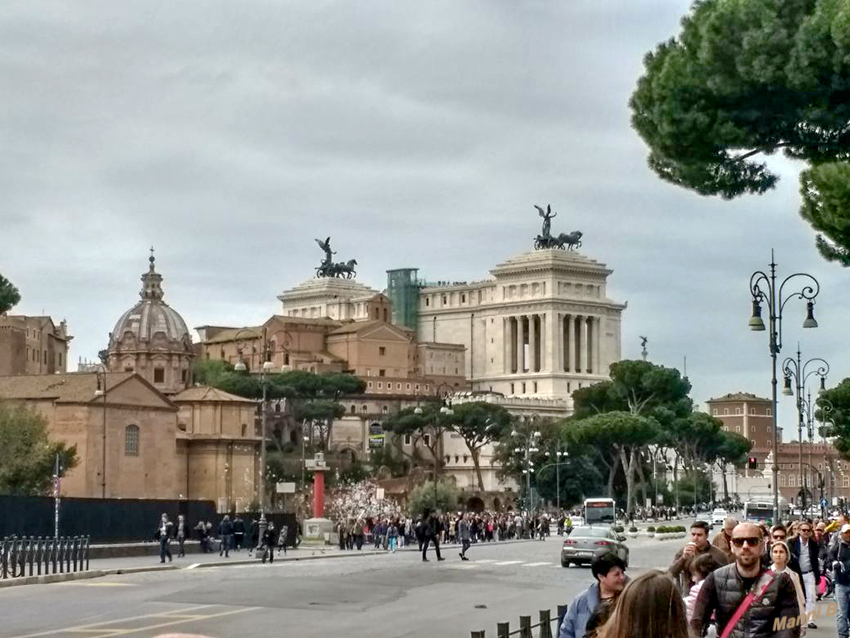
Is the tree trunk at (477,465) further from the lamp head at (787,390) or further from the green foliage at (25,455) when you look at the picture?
the lamp head at (787,390)

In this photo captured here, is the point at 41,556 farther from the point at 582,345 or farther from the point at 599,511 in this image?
the point at 582,345

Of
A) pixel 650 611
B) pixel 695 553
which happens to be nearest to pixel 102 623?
pixel 695 553

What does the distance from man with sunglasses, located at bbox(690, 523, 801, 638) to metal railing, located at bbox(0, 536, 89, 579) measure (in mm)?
25365

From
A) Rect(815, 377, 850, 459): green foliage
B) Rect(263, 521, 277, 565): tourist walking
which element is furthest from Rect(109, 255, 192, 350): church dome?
Rect(263, 521, 277, 565): tourist walking

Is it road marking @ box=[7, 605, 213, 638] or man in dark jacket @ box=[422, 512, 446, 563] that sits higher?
man in dark jacket @ box=[422, 512, 446, 563]

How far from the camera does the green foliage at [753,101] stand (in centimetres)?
2681

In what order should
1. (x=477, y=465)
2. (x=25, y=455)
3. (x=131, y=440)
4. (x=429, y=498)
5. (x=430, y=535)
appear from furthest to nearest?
1. (x=477, y=465)
2. (x=429, y=498)
3. (x=131, y=440)
4. (x=25, y=455)
5. (x=430, y=535)

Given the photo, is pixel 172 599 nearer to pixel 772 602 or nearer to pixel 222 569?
pixel 222 569

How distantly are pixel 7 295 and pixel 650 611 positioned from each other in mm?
86702

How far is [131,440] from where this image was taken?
98.8m

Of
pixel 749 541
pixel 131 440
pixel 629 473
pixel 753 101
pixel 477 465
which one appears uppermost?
pixel 753 101

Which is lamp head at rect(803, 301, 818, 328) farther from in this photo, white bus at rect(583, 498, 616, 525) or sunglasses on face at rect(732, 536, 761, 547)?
white bus at rect(583, 498, 616, 525)

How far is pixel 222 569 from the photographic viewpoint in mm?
40875

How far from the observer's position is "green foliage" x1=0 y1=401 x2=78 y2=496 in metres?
83.8
